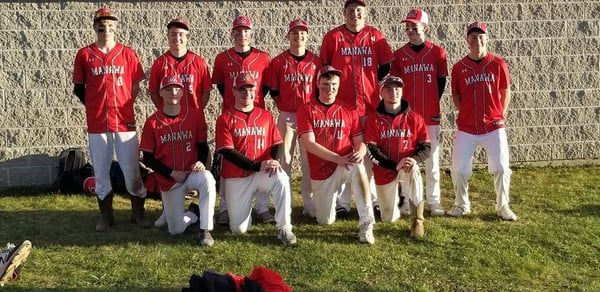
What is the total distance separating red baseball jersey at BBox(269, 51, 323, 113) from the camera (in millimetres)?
6465

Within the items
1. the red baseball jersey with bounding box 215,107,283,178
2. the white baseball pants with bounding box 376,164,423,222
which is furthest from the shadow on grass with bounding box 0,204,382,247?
the red baseball jersey with bounding box 215,107,283,178

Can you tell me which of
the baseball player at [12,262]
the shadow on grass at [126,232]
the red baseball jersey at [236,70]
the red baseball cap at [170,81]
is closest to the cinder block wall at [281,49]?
the shadow on grass at [126,232]

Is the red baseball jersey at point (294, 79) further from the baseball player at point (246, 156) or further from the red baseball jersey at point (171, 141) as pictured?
the red baseball jersey at point (171, 141)

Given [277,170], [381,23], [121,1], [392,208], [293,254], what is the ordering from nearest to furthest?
[293,254] < [277,170] < [392,208] < [121,1] < [381,23]

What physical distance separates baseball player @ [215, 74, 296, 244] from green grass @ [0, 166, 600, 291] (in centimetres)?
32

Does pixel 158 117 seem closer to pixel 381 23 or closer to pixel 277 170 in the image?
pixel 277 170

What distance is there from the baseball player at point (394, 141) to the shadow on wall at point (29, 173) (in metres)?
Answer: 4.18

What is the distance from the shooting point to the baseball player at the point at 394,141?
6.02 metres

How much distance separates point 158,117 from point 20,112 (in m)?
2.81

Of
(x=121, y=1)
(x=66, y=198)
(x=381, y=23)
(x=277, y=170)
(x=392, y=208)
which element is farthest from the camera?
(x=381, y=23)

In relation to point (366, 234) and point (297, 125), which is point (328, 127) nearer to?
point (297, 125)

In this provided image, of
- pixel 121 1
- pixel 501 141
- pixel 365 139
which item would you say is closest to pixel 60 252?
pixel 365 139

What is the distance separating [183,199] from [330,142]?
145 cm

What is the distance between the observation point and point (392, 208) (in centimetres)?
627
